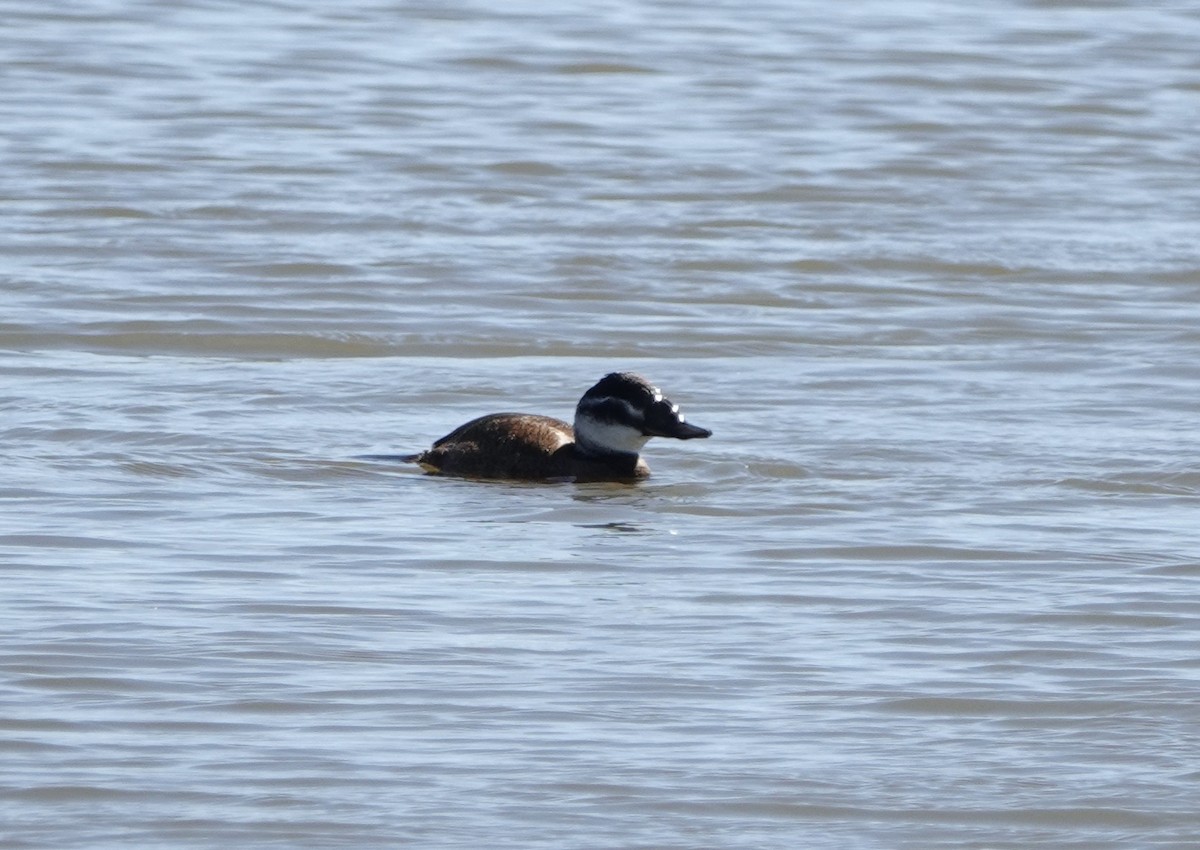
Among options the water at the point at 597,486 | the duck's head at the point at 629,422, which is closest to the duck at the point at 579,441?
the duck's head at the point at 629,422

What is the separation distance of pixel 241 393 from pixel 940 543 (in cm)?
392

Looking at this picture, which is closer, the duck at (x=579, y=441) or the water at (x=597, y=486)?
the water at (x=597, y=486)

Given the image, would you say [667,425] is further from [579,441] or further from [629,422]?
[579,441]

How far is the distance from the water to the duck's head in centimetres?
18

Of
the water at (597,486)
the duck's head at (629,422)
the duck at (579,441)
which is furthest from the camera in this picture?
the duck's head at (629,422)

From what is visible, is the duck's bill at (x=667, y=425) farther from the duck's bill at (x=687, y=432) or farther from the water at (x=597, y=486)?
the water at (x=597, y=486)

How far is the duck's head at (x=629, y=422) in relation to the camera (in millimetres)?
10656

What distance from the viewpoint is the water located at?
6.42m

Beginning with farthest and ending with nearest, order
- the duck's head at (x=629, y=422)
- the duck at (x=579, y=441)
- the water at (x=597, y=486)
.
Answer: the duck's head at (x=629, y=422) < the duck at (x=579, y=441) < the water at (x=597, y=486)

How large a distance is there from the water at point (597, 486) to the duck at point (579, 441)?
10 cm

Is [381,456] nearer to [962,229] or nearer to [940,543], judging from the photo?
[940,543]

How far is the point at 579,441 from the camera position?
35.4 feet

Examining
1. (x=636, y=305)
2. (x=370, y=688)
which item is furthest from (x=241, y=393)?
(x=370, y=688)

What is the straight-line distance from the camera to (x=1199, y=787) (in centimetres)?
636
